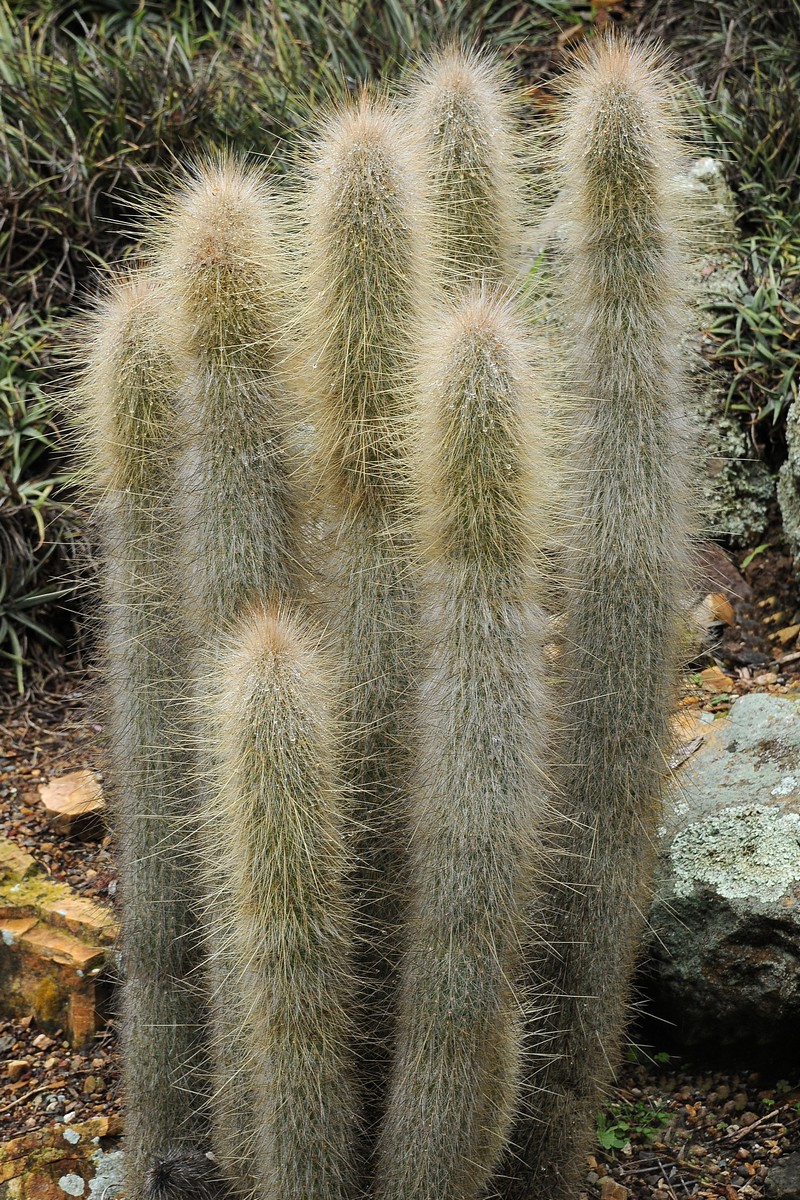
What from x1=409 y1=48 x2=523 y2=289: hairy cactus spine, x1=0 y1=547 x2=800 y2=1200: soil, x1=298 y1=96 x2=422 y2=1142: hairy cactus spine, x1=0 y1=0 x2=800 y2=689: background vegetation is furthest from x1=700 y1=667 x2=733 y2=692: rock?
x1=298 y1=96 x2=422 y2=1142: hairy cactus spine

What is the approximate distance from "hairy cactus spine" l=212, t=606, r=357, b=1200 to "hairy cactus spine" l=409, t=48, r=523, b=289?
995 millimetres

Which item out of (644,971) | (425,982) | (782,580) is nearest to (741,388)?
(782,580)

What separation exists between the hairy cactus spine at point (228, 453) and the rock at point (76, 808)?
5.48ft

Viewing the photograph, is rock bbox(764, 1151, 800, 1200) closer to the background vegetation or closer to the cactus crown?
the cactus crown

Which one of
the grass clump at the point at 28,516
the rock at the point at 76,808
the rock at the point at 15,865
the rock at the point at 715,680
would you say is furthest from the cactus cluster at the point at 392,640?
the grass clump at the point at 28,516

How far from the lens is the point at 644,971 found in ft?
10.8

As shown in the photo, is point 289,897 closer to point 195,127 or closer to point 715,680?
point 715,680

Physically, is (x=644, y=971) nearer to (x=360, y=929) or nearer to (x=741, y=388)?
(x=360, y=929)

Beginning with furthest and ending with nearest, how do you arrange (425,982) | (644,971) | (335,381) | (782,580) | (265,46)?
1. (265,46)
2. (782,580)
3. (644,971)
4. (335,381)
5. (425,982)

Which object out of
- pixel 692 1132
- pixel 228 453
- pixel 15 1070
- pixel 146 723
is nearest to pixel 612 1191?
pixel 692 1132

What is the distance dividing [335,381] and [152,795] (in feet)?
3.13

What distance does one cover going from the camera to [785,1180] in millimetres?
2869

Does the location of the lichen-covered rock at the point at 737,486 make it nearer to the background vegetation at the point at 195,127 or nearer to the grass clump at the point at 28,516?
the background vegetation at the point at 195,127

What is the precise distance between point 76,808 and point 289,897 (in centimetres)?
210
